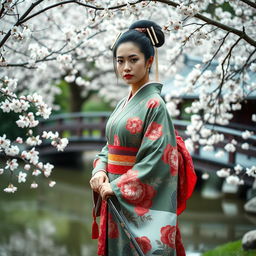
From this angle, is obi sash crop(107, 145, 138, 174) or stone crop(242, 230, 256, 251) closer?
obi sash crop(107, 145, 138, 174)

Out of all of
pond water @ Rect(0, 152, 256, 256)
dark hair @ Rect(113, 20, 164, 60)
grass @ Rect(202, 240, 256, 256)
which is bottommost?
pond water @ Rect(0, 152, 256, 256)

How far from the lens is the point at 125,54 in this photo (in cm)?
270

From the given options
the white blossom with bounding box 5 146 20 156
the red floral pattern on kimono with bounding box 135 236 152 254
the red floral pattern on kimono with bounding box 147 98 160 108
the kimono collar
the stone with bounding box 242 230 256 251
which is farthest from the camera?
the stone with bounding box 242 230 256 251

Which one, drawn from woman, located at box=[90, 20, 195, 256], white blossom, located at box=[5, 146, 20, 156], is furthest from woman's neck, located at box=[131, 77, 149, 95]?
white blossom, located at box=[5, 146, 20, 156]

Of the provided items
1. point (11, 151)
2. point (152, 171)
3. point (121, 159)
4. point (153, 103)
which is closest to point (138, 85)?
point (153, 103)

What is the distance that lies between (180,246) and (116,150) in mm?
797

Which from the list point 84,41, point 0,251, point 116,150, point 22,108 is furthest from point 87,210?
point 116,150

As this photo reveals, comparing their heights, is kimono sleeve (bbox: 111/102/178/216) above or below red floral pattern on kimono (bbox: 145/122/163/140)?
below

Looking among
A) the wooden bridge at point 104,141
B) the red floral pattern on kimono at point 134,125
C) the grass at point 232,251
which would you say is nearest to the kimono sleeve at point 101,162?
the red floral pattern on kimono at point 134,125

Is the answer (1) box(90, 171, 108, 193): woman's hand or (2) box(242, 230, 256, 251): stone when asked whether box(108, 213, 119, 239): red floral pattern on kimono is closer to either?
(1) box(90, 171, 108, 193): woman's hand

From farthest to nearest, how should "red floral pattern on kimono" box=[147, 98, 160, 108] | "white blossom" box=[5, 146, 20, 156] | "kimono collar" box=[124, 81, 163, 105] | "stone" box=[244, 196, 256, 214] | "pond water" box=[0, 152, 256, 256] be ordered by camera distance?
1. "stone" box=[244, 196, 256, 214]
2. "pond water" box=[0, 152, 256, 256]
3. "white blossom" box=[5, 146, 20, 156]
4. "kimono collar" box=[124, 81, 163, 105]
5. "red floral pattern on kimono" box=[147, 98, 160, 108]

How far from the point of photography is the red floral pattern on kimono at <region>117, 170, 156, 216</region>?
98.9 inches

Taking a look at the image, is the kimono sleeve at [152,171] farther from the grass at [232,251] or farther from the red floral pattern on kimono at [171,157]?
the grass at [232,251]

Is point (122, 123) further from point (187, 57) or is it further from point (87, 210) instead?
point (187, 57)
